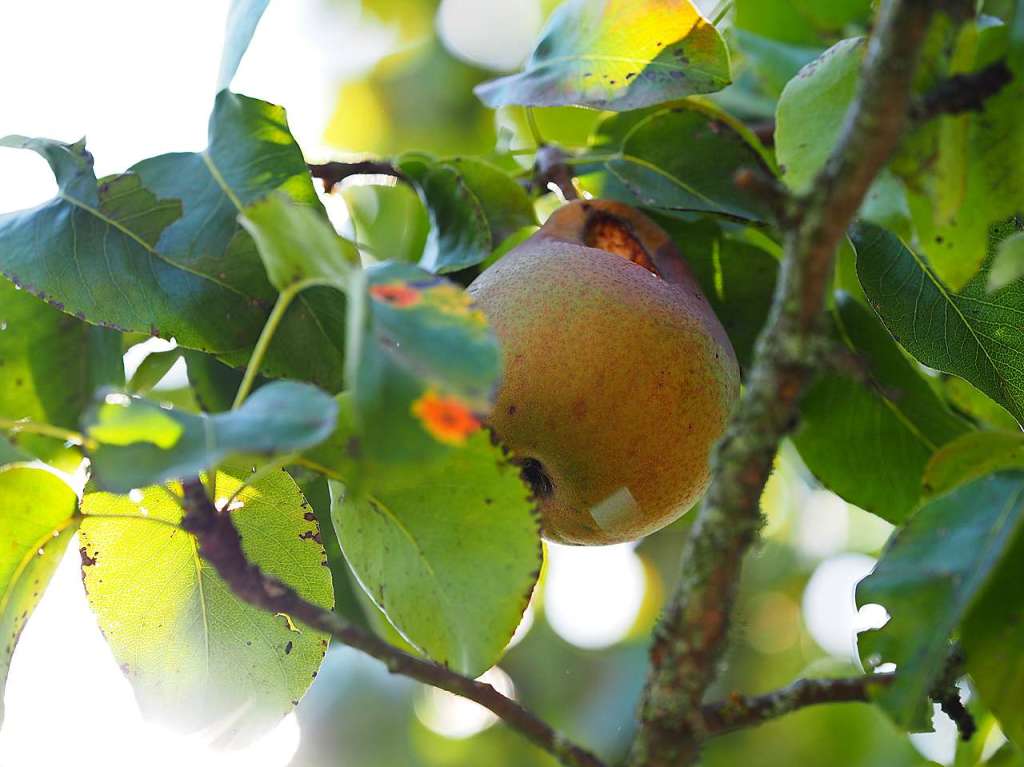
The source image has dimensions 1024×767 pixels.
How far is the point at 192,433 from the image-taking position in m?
0.71

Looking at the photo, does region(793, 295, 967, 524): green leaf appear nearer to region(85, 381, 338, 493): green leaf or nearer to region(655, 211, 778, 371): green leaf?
region(655, 211, 778, 371): green leaf

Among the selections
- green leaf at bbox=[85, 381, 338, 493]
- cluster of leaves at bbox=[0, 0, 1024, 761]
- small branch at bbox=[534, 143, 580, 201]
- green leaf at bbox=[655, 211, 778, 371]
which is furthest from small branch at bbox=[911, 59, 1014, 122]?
small branch at bbox=[534, 143, 580, 201]

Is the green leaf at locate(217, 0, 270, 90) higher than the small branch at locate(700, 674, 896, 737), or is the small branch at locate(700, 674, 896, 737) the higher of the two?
the green leaf at locate(217, 0, 270, 90)

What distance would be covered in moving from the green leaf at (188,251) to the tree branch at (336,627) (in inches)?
12.9

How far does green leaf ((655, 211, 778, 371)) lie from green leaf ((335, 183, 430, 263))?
0.48m

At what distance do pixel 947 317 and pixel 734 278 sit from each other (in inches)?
10.0

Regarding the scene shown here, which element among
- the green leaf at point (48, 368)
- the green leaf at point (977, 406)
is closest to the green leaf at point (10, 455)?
the green leaf at point (48, 368)

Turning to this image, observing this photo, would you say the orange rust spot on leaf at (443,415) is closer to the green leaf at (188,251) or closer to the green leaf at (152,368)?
the green leaf at (188,251)

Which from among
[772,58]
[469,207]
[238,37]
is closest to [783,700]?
[469,207]

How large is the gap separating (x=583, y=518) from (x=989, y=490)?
1.20 ft

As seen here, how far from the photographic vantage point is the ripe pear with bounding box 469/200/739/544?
976 millimetres

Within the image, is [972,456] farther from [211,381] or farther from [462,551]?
[211,381]

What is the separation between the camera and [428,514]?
0.89 m

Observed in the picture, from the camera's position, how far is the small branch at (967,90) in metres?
0.72
